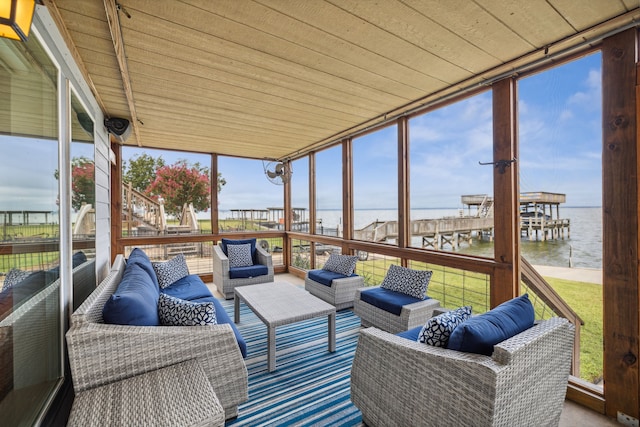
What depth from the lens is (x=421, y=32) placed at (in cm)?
183

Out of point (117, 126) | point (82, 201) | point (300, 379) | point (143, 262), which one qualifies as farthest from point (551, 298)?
point (117, 126)

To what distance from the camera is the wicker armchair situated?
4.00 ft

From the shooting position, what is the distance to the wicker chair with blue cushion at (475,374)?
1.23 meters

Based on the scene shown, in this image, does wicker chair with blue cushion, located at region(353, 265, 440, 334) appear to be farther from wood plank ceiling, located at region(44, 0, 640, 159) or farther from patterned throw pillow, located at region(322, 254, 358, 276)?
wood plank ceiling, located at region(44, 0, 640, 159)

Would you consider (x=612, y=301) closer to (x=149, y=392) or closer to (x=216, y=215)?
(x=149, y=392)

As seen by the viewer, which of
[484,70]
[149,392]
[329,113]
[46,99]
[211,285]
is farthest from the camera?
[211,285]

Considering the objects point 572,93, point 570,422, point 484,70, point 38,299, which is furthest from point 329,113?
point 570,422

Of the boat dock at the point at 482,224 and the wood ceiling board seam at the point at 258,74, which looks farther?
the boat dock at the point at 482,224

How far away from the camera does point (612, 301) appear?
6.13 feet

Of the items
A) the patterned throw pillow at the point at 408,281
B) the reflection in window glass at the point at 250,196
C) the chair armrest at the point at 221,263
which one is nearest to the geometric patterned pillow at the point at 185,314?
the patterned throw pillow at the point at 408,281

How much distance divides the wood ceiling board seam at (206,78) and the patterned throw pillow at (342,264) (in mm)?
2001

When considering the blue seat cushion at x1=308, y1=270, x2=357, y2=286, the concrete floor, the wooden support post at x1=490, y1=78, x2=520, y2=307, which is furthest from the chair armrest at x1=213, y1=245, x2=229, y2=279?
the concrete floor

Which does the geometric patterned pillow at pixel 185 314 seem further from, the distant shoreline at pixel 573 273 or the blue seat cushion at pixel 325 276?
the distant shoreline at pixel 573 273

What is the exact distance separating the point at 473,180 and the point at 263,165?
404 centimetres
